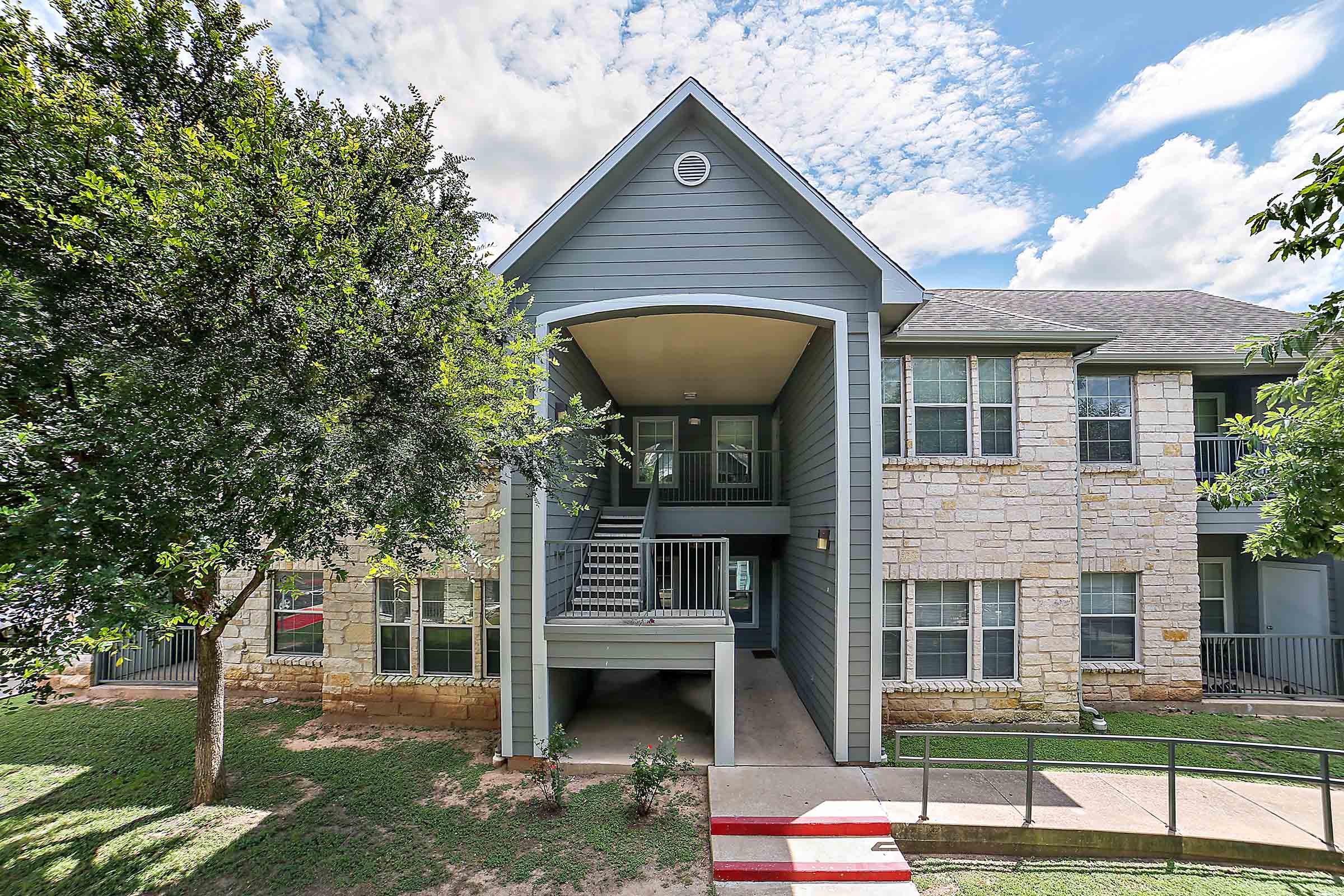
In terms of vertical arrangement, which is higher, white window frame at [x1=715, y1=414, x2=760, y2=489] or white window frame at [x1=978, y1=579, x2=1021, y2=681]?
white window frame at [x1=715, y1=414, x2=760, y2=489]

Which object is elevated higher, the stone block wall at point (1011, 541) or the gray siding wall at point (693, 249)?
the gray siding wall at point (693, 249)

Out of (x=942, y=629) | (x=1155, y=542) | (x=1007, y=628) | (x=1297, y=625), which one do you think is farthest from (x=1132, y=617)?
(x=1297, y=625)

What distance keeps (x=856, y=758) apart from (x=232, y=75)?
9.44m

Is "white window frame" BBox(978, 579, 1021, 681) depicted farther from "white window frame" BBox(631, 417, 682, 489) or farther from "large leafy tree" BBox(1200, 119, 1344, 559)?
"white window frame" BBox(631, 417, 682, 489)

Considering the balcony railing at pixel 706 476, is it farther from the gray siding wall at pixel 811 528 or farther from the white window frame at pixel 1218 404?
the white window frame at pixel 1218 404

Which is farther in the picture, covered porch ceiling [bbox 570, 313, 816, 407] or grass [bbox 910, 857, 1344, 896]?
covered porch ceiling [bbox 570, 313, 816, 407]

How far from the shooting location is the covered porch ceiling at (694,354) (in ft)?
24.0

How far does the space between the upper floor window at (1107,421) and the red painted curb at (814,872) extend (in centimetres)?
681

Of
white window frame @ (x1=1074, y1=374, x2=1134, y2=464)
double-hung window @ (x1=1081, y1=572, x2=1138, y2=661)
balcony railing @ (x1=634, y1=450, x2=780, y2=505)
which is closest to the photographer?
double-hung window @ (x1=1081, y1=572, x2=1138, y2=661)

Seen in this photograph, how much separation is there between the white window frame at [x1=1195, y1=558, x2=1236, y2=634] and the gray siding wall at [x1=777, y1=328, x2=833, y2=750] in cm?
747

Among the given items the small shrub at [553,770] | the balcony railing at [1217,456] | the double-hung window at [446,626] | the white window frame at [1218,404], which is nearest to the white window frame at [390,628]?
the double-hung window at [446,626]

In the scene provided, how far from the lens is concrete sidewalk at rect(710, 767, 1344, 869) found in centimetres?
468

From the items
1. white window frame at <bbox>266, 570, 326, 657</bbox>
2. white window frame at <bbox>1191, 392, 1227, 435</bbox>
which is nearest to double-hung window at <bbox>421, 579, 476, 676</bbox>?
white window frame at <bbox>266, 570, 326, 657</bbox>

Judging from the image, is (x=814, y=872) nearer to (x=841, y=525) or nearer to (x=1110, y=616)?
(x=841, y=525)
